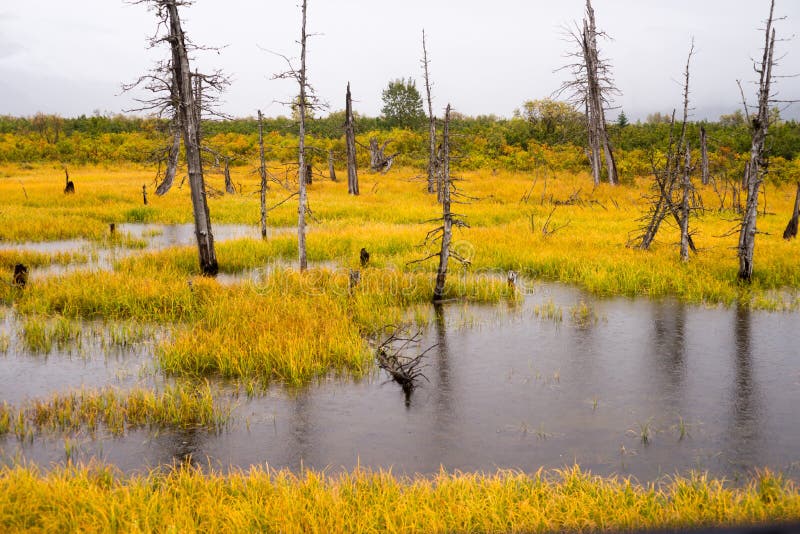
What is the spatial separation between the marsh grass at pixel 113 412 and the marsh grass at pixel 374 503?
1.42 metres

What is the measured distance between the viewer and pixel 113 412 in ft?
24.9

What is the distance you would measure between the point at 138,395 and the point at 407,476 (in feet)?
12.3

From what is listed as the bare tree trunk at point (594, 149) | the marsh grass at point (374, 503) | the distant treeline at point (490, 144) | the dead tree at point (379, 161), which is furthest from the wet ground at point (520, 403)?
the dead tree at point (379, 161)

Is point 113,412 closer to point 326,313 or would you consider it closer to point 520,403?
point 326,313

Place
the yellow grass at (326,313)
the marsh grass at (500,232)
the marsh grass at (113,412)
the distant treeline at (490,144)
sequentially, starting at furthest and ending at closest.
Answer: the distant treeline at (490,144), the marsh grass at (500,232), the marsh grass at (113,412), the yellow grass at (326,313)

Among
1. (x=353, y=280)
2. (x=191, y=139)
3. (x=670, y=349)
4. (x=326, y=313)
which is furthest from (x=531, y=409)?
(x=191, y=139)

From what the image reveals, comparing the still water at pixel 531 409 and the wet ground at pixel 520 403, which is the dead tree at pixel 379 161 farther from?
the still water at pixel 531 409

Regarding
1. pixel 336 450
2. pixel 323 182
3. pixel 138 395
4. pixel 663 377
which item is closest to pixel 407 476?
pixel 336 450

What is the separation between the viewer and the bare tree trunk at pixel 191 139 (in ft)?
46.8

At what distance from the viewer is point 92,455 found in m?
6.62

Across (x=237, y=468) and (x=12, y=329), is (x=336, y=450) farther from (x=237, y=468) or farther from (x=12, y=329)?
(x=12, y=329)

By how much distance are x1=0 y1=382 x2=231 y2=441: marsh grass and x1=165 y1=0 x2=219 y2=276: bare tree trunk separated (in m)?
7.15

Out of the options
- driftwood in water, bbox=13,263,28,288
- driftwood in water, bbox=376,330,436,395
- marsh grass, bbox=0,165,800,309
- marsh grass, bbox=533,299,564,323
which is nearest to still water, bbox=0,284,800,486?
driftwood in water, bbox=376,330,436,395

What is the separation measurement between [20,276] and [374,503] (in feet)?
36.2
